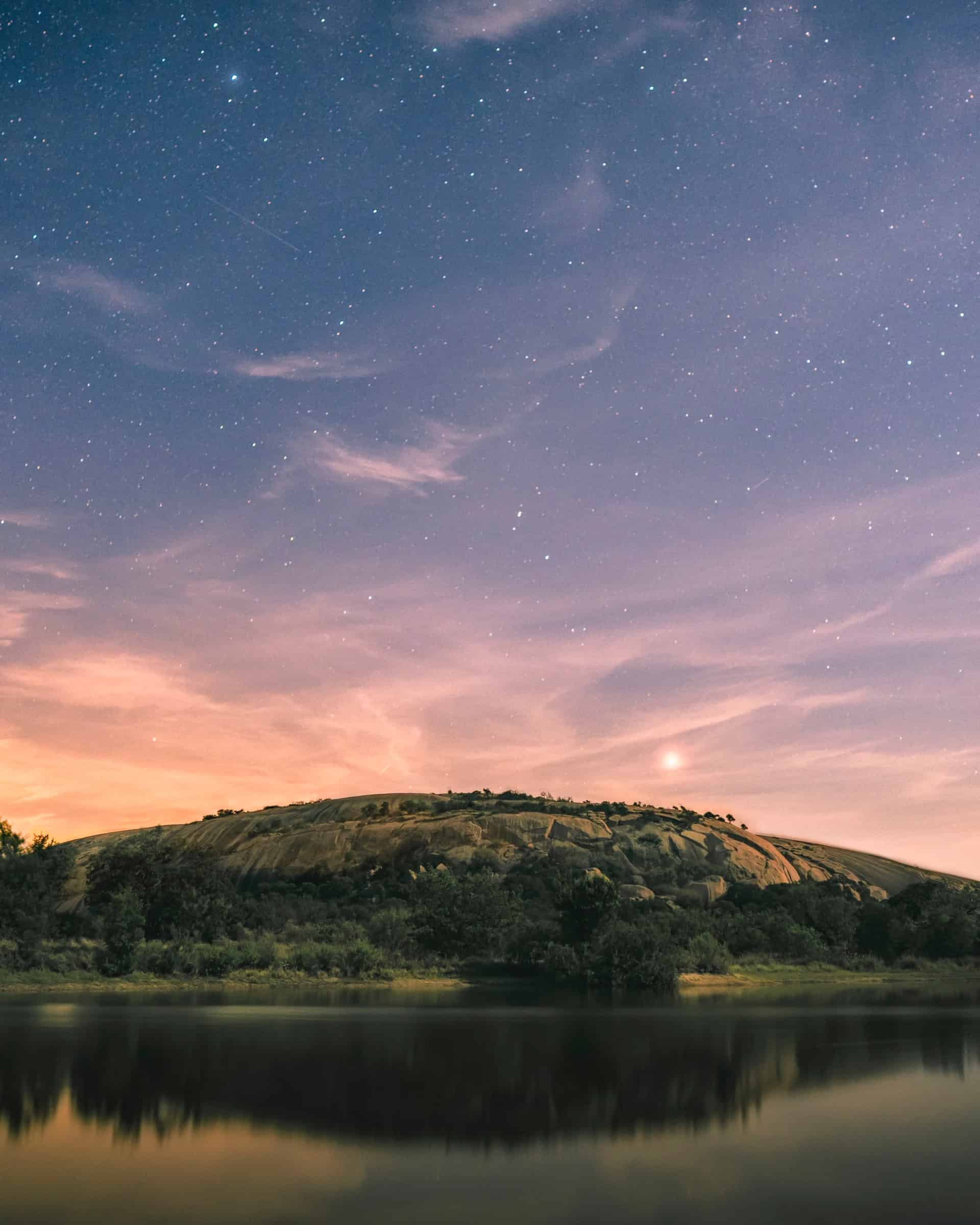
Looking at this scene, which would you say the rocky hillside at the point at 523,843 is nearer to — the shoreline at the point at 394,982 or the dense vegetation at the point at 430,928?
the dense vegetation at the point at 430,928

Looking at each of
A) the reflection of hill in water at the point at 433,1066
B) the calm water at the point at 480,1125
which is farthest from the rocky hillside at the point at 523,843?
the calm water at the point at 480,1125

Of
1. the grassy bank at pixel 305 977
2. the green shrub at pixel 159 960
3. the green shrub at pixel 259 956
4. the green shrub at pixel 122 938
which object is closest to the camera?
the grassy bank at pixel 305 977

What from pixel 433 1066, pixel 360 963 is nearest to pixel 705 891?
pixel 360 963

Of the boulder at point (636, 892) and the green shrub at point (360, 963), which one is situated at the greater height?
the boulder at point (636, 892)

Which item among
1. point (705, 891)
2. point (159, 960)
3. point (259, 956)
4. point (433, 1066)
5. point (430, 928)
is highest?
point (705, 891)

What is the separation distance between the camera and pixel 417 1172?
13586mm

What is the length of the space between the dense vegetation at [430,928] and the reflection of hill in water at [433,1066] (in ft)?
71.1

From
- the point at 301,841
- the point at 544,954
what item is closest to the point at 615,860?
the point at 301,841

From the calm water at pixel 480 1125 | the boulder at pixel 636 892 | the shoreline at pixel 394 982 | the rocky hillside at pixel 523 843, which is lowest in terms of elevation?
the shoreline at pixel 394 982

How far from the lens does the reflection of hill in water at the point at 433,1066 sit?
17359mm

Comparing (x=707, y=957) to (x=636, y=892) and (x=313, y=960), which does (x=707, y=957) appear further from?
(x=636, y=892)

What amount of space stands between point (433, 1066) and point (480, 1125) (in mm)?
7023

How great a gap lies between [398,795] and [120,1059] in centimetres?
15466

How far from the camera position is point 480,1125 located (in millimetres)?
16672
